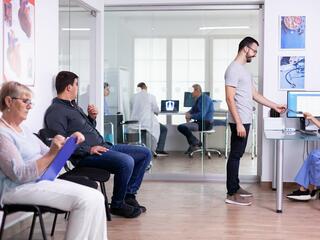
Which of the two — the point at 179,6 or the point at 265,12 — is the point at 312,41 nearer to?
the point at 265,12

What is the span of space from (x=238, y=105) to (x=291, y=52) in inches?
53.5

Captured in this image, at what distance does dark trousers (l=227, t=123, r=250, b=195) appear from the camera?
16.6 feet

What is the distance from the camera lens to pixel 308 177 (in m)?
5.15

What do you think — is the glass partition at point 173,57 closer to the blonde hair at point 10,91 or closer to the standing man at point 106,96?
the standing man at point 106,96

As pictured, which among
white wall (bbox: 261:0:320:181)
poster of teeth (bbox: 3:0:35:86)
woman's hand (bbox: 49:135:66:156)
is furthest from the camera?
white wall (bbox: 261:0:320:181)

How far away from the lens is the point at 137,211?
4.54 metres

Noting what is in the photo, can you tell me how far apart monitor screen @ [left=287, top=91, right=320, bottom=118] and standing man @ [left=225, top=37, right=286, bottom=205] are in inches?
27.7

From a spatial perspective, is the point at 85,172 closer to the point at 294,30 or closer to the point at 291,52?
the point at 291,52

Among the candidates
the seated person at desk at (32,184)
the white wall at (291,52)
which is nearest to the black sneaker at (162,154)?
the white wall at (291,52)

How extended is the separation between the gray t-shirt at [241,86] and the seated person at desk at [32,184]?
7.84 feet

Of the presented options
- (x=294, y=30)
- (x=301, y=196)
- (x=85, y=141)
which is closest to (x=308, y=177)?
(x=301, y=196)

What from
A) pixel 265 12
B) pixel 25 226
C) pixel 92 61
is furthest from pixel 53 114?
pixel 265 12

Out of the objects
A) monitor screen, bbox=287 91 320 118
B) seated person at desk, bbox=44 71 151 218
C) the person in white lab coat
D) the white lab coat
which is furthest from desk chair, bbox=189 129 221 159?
seated person at desk, bbox=44 71 151 218

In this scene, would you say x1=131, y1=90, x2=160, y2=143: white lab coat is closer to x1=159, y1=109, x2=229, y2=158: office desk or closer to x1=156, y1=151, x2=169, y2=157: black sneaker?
x1=159, y1=109, x2=229, y2=158: office desk
